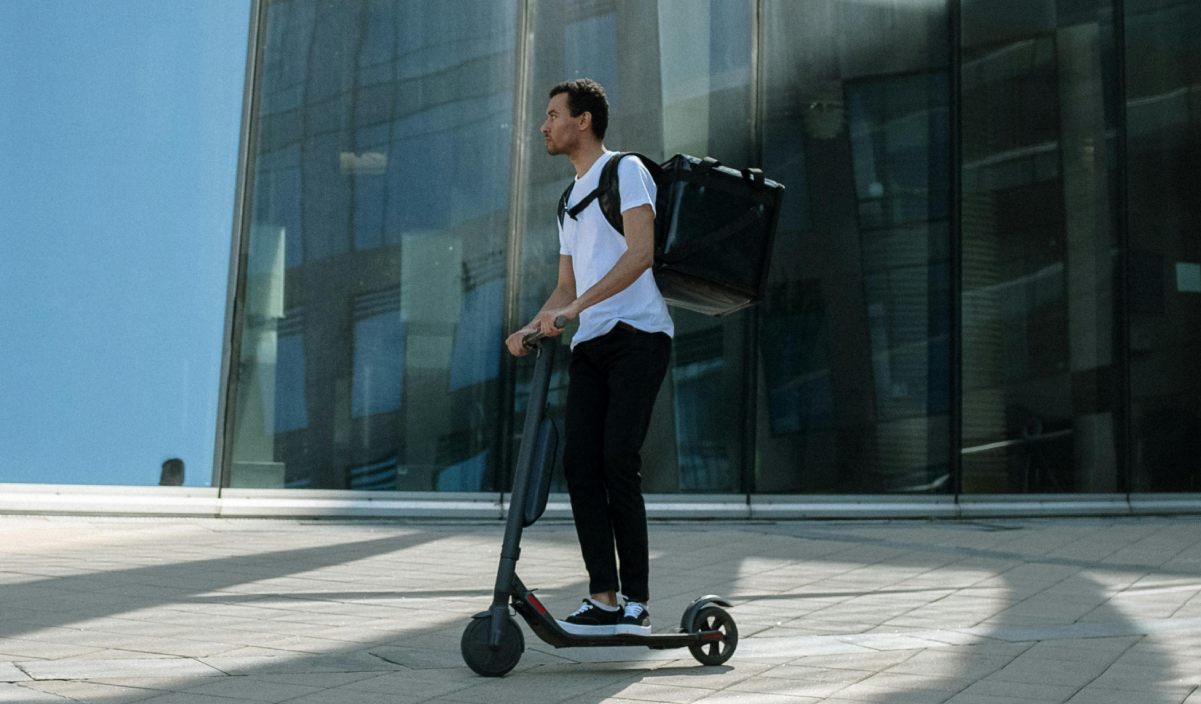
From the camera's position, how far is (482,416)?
34.8ft

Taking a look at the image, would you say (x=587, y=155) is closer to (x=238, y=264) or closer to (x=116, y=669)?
(x=116, y=669)

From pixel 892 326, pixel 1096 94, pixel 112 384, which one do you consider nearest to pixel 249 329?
pixel 112 384

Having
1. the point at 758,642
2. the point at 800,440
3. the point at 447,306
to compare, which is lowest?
the point at 758,642

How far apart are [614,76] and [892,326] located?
9.41 ft

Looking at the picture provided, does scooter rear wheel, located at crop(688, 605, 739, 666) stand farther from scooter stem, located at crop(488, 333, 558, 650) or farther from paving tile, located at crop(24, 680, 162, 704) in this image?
paving tile, located at crop(24, 680, 162, 704)

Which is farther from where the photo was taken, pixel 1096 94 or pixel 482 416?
pixel 1096 94

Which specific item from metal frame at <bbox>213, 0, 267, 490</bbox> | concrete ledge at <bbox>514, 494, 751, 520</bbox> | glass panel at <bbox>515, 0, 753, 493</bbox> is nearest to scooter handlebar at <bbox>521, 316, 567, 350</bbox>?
metal frame at <bbox>213, 0, 267, 490</bbox>

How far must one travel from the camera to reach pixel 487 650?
4.32m

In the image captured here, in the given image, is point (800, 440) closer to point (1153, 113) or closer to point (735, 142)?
point (735, 142)

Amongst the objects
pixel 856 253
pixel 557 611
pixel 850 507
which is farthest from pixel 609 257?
pixel 856 253

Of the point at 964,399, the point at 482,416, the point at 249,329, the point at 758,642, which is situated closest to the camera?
the point at 758,642

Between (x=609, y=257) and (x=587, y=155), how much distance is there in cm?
32

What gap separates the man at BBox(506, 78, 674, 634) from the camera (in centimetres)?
463

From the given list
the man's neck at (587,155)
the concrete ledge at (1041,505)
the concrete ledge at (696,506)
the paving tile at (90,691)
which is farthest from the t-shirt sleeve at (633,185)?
the concrete ledge at (1041,505)
